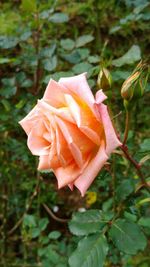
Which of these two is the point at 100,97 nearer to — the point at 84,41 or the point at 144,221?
the point at 144,221

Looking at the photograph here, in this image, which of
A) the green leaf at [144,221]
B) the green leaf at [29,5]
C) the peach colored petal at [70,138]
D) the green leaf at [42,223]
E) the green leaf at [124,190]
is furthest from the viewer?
the green leaf at [42,223]

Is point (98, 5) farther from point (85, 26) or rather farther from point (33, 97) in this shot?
point (33, 97)

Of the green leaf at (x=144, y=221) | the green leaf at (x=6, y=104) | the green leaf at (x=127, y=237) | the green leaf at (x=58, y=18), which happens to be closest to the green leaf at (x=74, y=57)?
the green leaf at (x=58, y=18)

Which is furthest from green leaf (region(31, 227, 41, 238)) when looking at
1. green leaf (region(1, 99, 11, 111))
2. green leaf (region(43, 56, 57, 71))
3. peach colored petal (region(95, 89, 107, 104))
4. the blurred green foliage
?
peach colored petal (region(95, 89, 107, 104))

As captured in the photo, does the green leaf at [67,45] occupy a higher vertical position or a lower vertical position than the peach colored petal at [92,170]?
lower

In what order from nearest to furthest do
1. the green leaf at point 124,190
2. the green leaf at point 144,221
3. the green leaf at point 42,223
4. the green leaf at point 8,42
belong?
the green leaf at point 124,190 < the green leaf at point 144,221 < the green leaf at point 8,42 < the green leaf at point 42,223

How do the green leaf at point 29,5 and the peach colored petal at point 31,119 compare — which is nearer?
the peach colored petal at point 31,119

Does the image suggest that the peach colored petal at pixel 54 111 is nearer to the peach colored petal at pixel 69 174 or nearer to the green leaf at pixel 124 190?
the peach colored petal at pixel 69 174
